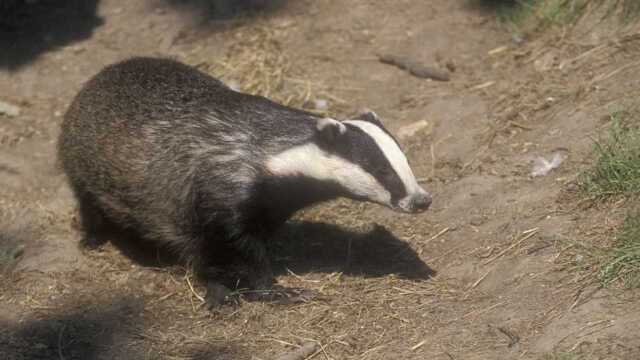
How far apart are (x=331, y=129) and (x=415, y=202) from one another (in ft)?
2.17

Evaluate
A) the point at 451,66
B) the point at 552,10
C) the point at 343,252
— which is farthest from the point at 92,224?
the point at 552,10

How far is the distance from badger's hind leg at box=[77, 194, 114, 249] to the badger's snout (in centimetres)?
224

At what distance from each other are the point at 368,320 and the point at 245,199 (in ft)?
3.42

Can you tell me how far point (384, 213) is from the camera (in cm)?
699

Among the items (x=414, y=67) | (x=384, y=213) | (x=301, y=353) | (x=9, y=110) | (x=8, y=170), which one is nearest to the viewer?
(x=301, y=353)

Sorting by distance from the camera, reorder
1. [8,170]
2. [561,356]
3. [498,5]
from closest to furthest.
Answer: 1. [561,356]
2. [8,170]
3. [498,5]

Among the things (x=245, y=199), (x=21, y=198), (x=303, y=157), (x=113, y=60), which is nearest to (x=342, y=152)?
(x=303, y=157)

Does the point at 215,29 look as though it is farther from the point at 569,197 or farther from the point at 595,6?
the point at 569,197

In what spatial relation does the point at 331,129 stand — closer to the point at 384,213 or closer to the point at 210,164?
the point at 210,164

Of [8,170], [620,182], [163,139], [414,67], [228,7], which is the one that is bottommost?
[8,170]

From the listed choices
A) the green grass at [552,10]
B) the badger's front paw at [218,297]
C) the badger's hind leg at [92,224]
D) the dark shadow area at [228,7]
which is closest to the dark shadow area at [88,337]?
the badger's front paw at [218,297]

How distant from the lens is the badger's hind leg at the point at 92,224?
674 centimetres

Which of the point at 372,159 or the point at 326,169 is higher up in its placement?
the point at 372,159

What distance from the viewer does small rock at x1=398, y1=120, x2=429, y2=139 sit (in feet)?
25.2
